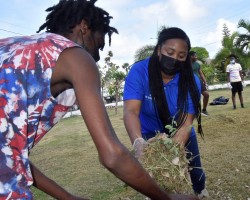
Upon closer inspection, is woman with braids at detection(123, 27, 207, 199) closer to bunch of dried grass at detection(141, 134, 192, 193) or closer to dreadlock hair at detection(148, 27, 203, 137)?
dreadlock hair at detection(148, 27, 203, 137)

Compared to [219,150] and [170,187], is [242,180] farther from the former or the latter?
[170,187]

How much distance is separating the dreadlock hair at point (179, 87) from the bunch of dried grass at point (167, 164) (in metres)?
0.69

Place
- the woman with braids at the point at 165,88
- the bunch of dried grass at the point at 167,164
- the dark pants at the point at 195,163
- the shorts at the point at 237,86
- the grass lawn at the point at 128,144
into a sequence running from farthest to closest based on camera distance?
1. the shorts at the point at 237,86
2. the grass lawn at the point at 128,144
3. the dark pants at the point at 195,163
4. the woman with braids at the point at 165,88
5. the bunch of dried grass at the point at 167,164

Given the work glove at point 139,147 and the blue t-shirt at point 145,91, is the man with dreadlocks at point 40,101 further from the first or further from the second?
the blue t-shirt at point 145,91

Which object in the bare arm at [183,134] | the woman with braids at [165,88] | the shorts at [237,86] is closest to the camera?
the bare arm at [183,134]

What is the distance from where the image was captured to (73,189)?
5059 mm

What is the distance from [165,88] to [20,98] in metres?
2.06

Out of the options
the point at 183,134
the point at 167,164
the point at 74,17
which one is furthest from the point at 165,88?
the point at 74,17

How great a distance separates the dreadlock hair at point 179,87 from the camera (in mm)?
3240

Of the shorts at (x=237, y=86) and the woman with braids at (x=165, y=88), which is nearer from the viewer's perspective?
the woman with braids at (x=165, y=88)

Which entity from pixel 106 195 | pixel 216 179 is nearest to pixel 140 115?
pixel 106 195

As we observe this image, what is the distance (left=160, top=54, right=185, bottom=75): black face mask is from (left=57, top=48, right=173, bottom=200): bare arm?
188 cm

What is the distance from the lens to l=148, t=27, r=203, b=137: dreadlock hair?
3.24 meters

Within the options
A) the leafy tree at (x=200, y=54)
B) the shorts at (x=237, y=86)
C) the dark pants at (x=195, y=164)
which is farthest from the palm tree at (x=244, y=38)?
the dark pants at (x=195, y=164)
